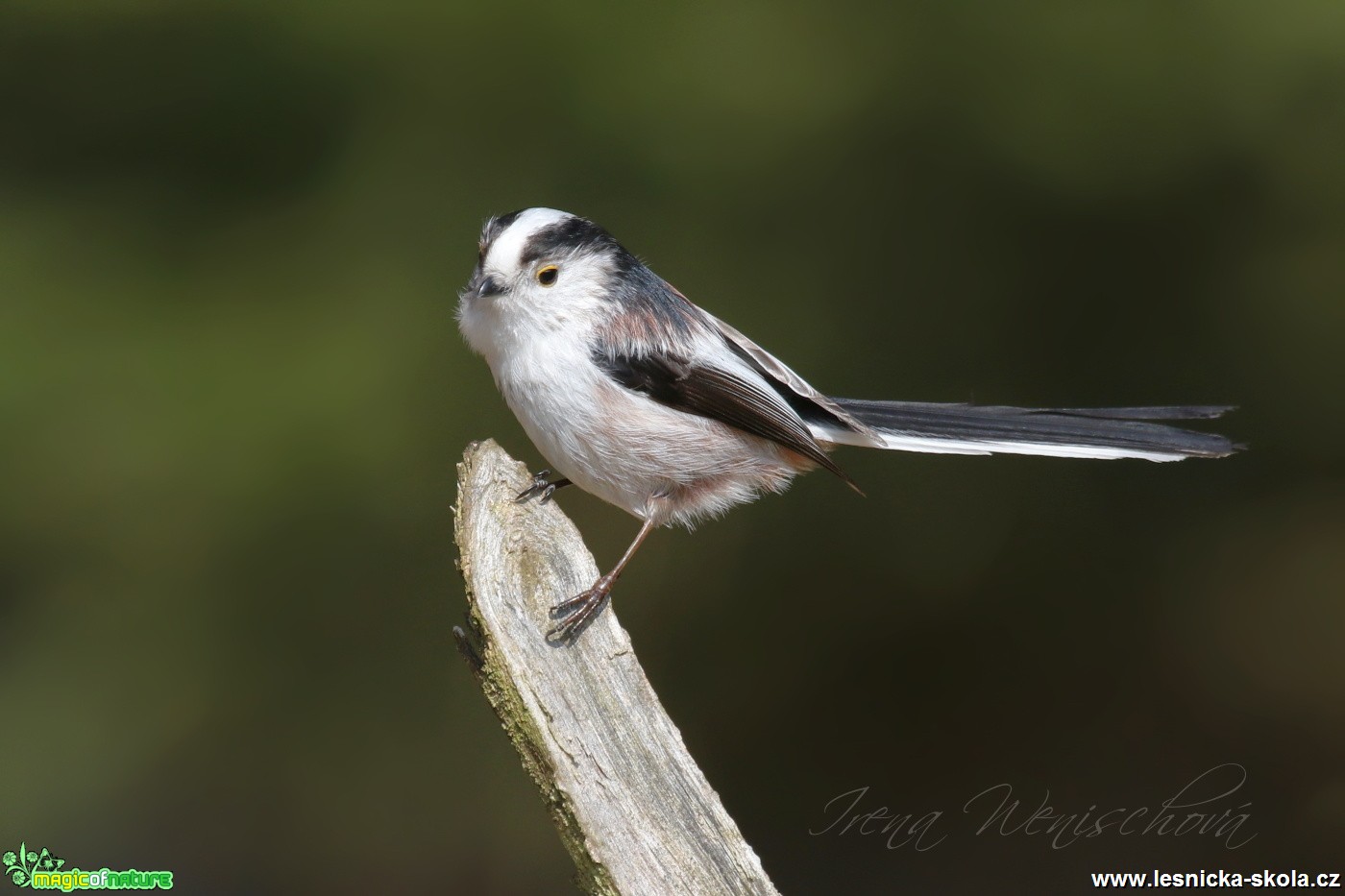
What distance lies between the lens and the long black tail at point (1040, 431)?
271 centimetres

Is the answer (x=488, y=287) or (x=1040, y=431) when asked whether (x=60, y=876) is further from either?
(x=1040, y=431)

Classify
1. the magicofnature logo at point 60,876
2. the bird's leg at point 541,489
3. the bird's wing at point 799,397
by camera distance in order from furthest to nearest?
the magicofnature logo at point 60,876 < the bird's wing at point 799,397 < the bird's leg at point 541,489

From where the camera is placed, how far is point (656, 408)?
268 cm

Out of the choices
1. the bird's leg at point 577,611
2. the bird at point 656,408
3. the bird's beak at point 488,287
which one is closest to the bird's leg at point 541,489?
the bird at point 656,408

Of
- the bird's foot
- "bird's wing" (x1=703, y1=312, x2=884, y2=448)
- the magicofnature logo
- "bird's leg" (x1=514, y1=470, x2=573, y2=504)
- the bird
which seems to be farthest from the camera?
the magicofnature logo

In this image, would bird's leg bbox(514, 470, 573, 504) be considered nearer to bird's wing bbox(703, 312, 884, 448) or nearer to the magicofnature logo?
bird's wing bbox(703, 312, 884, 448)

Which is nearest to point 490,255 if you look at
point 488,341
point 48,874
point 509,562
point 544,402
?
point 488,341

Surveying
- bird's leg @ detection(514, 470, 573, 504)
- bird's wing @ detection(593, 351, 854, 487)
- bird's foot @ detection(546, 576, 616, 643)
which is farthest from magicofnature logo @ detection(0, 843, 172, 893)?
bird's wing @ detection(593, 351, 854, 487)

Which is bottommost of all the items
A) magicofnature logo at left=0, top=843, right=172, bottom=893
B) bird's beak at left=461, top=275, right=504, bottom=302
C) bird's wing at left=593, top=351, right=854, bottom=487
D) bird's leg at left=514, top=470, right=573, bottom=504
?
magicofnature logo at left=0, top=843, right=172, bottom=893

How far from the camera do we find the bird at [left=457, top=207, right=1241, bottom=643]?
2623 mm

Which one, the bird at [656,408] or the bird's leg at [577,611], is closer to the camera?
the bird's leg at [577,611]

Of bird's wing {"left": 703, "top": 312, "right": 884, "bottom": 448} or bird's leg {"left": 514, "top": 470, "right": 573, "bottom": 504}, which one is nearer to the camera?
bird's leg {"left": 514, "top": 470, "right": 573, "bottom": 504}

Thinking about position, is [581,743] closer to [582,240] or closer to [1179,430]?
[582,240]

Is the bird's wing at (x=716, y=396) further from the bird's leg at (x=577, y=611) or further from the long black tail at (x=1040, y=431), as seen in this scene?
the bird's leg at (x=577, y=611)
